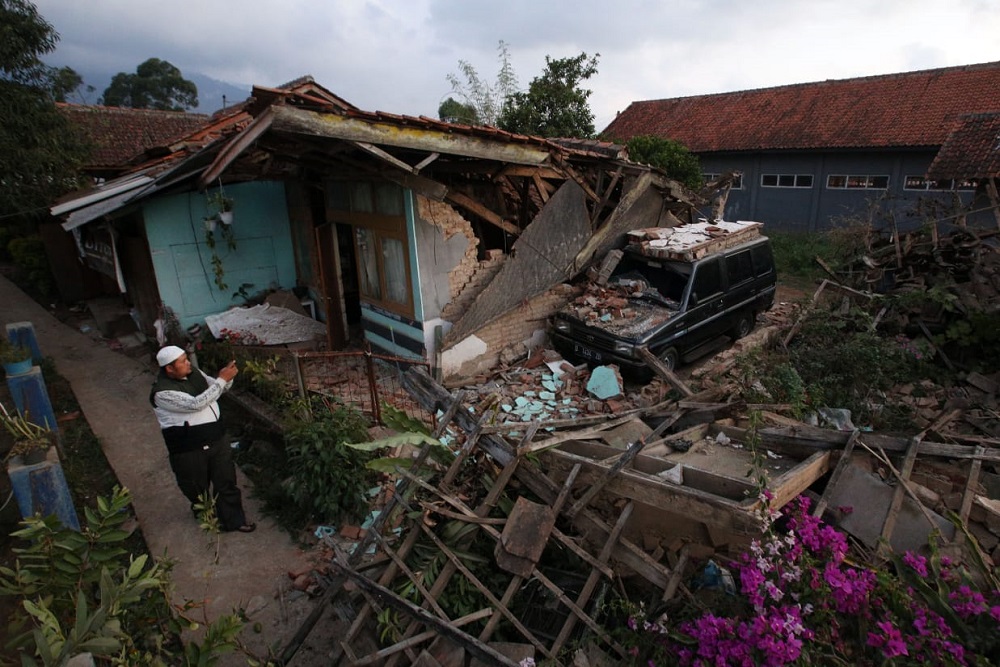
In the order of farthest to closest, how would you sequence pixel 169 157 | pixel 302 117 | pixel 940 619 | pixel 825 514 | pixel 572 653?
pixel 169 157
pixel 302 117
pixel 825 514
pixel 572 653
pixel 940 619

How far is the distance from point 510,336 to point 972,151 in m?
11.4

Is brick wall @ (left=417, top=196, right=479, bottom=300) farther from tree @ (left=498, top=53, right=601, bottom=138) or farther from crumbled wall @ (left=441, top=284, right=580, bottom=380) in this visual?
tree @ (left=498, top=53, right=601, bottom=138)

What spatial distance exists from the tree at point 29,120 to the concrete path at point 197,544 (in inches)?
149

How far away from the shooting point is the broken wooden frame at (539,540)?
9.71 ft

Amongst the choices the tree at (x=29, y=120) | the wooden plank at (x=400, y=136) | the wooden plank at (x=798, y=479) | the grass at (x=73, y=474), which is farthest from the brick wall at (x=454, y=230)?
the tree at (x=29, y=120)

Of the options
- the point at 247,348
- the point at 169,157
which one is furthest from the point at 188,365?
the point at 169,157

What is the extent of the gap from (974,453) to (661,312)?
15.1 feet

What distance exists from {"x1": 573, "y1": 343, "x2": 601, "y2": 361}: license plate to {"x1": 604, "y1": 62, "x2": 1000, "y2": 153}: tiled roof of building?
13.5 m

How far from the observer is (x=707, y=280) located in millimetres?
8016

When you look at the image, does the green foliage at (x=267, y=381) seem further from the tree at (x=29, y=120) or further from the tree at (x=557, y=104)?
the tree at (x=557, y=104)

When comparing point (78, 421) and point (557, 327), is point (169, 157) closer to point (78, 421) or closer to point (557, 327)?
point (78, 421)

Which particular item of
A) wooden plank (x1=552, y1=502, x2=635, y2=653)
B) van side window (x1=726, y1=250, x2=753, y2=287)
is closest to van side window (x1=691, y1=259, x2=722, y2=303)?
van side window (x1=726, y1=250, x2=753, y2=287)

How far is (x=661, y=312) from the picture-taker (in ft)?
25.3

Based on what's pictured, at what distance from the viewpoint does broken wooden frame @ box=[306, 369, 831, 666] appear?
296 centimetres
